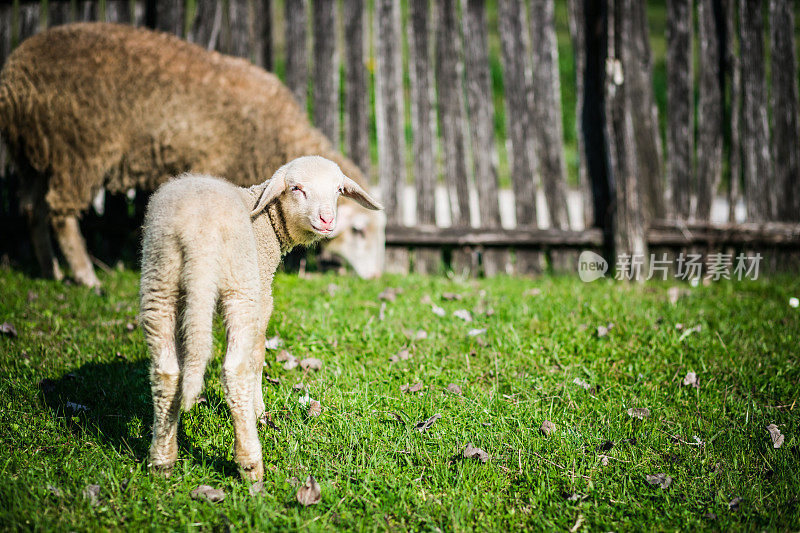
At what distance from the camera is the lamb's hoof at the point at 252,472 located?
84.7 inches

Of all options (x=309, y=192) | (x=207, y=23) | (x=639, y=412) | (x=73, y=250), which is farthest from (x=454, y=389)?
(x=207, y=23)

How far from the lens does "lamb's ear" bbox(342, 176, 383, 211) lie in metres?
2.43

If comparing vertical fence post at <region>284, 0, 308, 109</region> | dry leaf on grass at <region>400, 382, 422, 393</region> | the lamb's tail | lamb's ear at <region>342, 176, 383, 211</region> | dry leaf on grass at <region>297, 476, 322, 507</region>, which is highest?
vertical fence post at <region>284, 0, 308, 109</region>

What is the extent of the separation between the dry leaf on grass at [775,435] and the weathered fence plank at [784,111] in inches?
153

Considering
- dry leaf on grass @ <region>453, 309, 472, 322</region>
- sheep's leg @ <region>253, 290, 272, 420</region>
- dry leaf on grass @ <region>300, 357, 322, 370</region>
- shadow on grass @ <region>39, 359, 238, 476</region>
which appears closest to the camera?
shadow on grass @ <region>39, 359, 238, 476</region>

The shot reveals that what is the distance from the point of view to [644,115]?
5.49m

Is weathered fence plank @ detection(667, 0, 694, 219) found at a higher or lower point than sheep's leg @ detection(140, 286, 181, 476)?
higher

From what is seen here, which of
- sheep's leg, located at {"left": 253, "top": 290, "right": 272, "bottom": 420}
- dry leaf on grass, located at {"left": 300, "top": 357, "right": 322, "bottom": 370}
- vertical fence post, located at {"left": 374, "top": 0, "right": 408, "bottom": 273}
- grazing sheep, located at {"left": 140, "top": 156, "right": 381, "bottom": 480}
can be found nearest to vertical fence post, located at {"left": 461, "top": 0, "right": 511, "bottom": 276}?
vertical fence post, located at {"left": 374, "top": 0, "right": 408, "bottom": 273}

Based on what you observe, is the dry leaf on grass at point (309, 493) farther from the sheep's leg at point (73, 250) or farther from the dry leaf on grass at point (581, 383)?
the sheep's leg at point (73, 250)

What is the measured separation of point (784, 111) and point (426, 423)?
539 cm

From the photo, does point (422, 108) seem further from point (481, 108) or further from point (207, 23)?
point (207, 23)

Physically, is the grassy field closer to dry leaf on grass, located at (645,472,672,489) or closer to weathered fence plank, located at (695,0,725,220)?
dry leaf on grass, located at (645,472,672,489)

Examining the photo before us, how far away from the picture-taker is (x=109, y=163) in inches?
175

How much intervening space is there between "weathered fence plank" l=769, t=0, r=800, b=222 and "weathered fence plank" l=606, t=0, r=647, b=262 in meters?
1.65
